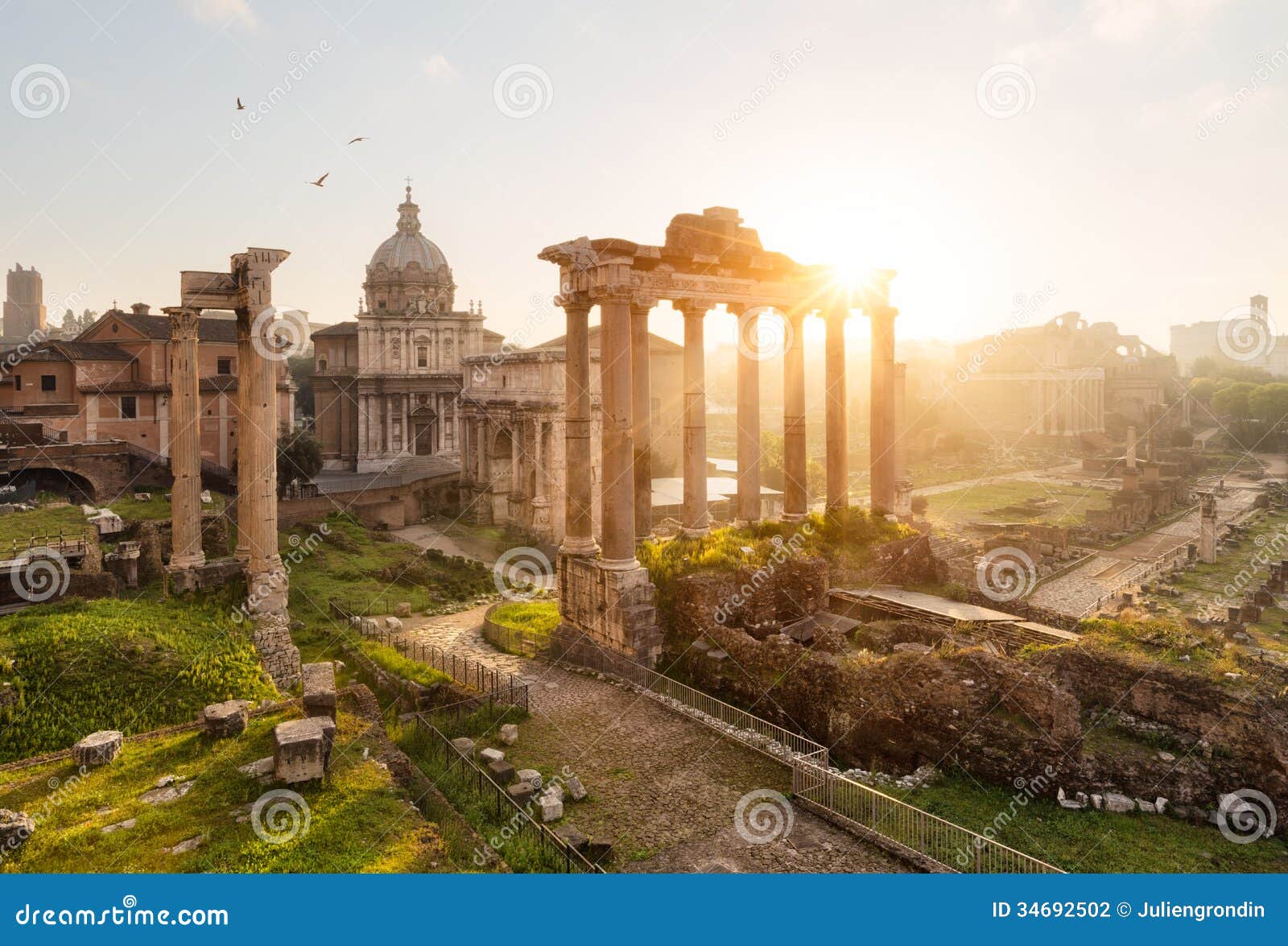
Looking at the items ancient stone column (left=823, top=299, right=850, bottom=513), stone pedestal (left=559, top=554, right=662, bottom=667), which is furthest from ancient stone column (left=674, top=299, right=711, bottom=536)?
ancient stone column (left=823, top=299, right=850, bottom=513)

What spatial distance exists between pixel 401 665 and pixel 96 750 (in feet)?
20.9

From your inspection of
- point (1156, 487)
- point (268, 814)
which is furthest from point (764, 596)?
point (1156, 487)

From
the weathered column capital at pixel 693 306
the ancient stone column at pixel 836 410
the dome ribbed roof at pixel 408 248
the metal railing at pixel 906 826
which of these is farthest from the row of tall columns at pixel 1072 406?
the metal railing at pixel 906 826

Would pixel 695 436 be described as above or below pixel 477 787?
above

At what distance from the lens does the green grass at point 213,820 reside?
8188 mm

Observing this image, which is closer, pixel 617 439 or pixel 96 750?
pixel 96 750

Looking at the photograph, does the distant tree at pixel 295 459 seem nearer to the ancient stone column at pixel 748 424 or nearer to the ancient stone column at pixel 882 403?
Result: the ancient stone column at pixel 748 424

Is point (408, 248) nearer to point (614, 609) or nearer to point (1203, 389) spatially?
point (614, 609)

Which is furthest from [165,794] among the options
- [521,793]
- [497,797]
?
[521,793]

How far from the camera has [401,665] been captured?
1642 centimetres

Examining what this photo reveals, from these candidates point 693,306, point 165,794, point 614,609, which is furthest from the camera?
point 693,306

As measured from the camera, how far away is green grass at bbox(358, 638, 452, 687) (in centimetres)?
1546

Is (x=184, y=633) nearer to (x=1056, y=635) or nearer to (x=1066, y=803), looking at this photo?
(x=1066, y=803)

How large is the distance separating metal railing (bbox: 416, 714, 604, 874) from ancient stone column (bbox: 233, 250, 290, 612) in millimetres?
5630
